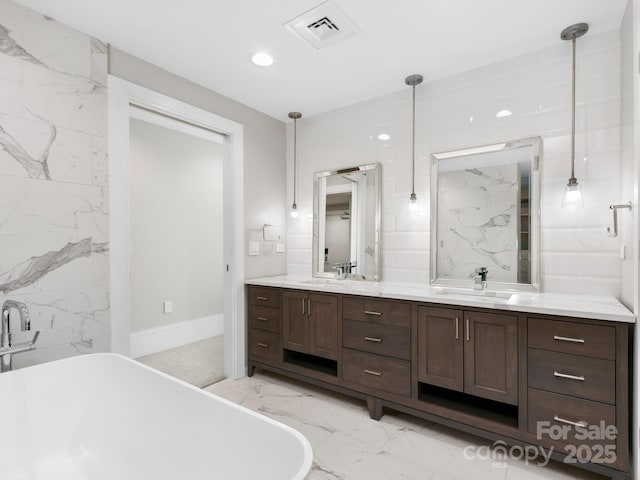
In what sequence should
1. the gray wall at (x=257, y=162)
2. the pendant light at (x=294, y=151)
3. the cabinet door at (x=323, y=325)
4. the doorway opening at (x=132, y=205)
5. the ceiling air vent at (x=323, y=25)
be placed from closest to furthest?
the ceiling air vent at (x=323, y=25) < the doorway opening at (x=132, y=205) < the cabinet door at (x=323, y=325) < the gray wall at (x=257, y=162) < the pendant light at (x=294, y=151)

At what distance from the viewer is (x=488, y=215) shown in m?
2.53

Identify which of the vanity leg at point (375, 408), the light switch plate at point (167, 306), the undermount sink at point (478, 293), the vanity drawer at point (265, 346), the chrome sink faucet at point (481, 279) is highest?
the chrome sink faucet at point (481, 279)

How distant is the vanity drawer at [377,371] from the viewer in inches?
90.8

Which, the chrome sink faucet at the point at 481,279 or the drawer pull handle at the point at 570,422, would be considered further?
the chrome sink faucet at the point at 481,279

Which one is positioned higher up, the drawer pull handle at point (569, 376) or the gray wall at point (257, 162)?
the gray wall at point (257, 162)

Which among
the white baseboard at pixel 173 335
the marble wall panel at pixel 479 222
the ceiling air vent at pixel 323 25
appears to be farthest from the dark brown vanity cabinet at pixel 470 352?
the white baseboard at pixel 173 335

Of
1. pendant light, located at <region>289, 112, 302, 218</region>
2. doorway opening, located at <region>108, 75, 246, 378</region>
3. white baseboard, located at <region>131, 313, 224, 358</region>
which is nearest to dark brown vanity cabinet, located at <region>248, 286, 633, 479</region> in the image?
doorway opening, located at <region>108, 75, 246, 378</region>

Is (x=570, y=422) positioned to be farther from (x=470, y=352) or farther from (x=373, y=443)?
(x=373, y=443)

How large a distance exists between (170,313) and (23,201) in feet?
7.80

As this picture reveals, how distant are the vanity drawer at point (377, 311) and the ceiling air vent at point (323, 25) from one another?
177 centimetres

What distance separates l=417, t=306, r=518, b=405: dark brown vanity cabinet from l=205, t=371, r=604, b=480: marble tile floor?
1.18 ft

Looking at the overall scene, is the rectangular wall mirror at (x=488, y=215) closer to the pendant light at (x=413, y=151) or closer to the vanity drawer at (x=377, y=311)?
the pendant light at (x=413, y=151)

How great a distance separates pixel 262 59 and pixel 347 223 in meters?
1.55

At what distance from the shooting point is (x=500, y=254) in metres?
2.49
